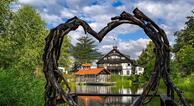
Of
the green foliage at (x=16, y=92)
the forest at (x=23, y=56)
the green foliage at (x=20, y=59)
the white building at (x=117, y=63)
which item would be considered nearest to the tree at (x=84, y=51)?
the white building at (x=117, y=63)

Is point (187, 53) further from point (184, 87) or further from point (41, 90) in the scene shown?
point (41, 90)

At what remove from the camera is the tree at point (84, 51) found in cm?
13638

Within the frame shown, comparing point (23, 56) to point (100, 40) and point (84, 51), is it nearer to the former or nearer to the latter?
point (100, 40)

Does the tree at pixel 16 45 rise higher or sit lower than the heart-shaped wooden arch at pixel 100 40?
higher

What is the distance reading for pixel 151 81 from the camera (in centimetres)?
304

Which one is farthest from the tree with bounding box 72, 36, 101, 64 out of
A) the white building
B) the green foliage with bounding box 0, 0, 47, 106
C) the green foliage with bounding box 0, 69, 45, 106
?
the green foliage with bounding box 0, 69, 45, 106

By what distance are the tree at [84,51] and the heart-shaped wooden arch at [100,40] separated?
13035cm

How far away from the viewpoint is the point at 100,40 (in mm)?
3225

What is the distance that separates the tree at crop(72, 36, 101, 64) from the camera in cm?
13638

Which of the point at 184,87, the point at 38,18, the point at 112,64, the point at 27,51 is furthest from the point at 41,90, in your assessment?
the point at 112,64

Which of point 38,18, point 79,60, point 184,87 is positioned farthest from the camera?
point 79,60

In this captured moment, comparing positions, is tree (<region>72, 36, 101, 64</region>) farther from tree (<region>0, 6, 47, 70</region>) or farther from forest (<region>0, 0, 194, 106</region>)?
tree (<region>0, 6, 47, 70</region>)

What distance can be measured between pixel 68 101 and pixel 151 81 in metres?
0.68

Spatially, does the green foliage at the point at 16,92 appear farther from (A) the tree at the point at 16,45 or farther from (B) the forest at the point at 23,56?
(A) the tree at the point at 16,45
